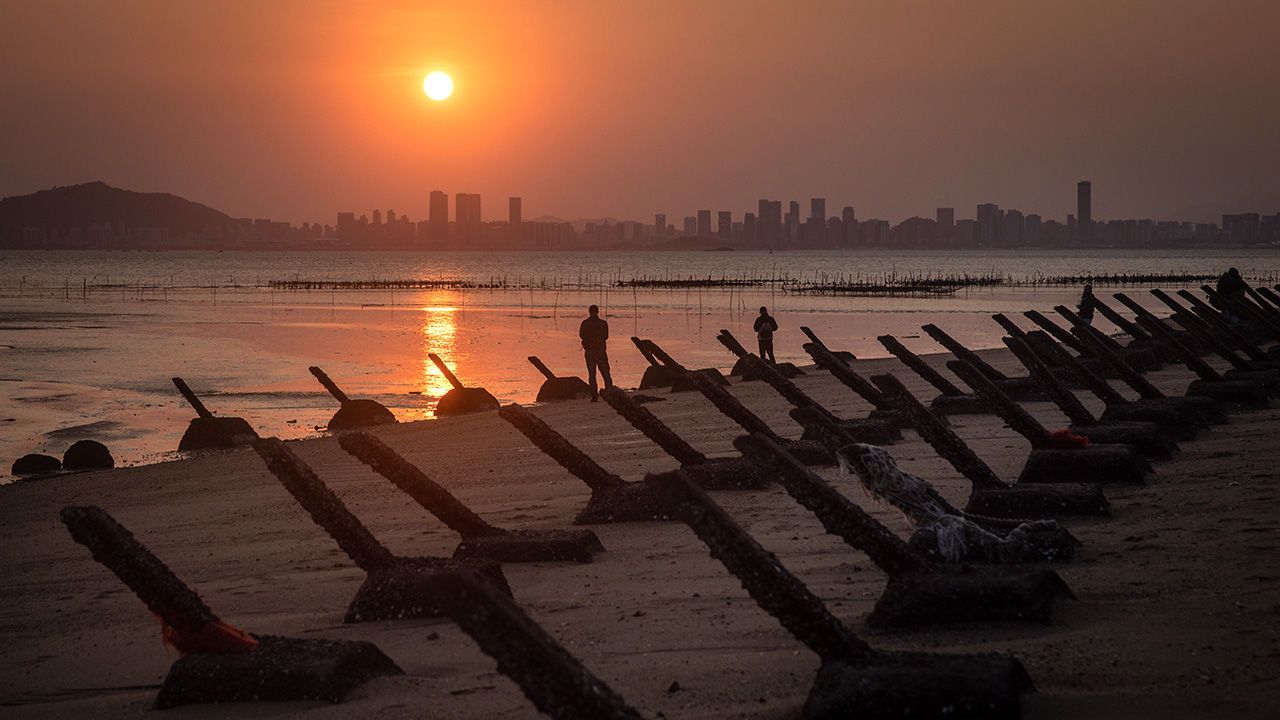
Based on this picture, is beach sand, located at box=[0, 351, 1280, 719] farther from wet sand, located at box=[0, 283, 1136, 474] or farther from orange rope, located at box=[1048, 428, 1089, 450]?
wet sand, located at box=[0, 283, 1136, 474]

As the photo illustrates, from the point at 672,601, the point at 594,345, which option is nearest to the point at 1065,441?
the point at 672,601

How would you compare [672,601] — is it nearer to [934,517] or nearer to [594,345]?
[934,517]

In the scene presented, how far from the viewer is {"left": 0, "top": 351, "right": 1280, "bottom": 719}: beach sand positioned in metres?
5.11

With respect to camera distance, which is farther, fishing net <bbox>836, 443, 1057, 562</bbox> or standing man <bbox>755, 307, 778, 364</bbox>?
standing man <bbox>755, 307, 778, 364</bbox>

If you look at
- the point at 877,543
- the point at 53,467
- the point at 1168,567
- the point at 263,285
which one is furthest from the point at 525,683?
the point at 263,285

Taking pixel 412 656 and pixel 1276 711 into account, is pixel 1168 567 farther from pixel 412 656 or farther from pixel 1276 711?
pixel 412 656

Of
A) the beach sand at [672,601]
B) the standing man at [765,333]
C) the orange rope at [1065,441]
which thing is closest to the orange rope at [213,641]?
the beach sand at [672,601]

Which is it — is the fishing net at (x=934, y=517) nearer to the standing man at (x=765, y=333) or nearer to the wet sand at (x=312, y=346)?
the wet sand at (x=312, y=346)

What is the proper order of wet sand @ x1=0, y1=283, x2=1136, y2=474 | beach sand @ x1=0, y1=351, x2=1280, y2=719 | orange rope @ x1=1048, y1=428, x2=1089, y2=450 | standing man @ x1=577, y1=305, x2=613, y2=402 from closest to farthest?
beach sand @ x1=0, y1=351, x2=1280, y2=719 → orange rope @ x1=1048, y1=428, x2=1089, y2=450 → standing man @ x1=577, y1=305, x2=613, y2=402 → wet sand @ x1=0, y1=283, x2=1136, y2=474

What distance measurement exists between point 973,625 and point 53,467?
1521 cm

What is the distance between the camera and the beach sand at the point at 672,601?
511cm

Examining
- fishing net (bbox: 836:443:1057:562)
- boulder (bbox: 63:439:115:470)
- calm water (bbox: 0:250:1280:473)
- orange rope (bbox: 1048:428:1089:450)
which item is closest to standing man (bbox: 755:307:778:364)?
calm water (bbox: 0:250:1280:473)

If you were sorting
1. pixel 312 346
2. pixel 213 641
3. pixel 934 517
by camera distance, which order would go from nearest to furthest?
1. pixel 213 641
2. pixel 934 517
3. pixel 312 346

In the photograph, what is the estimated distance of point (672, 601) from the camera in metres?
6.80
